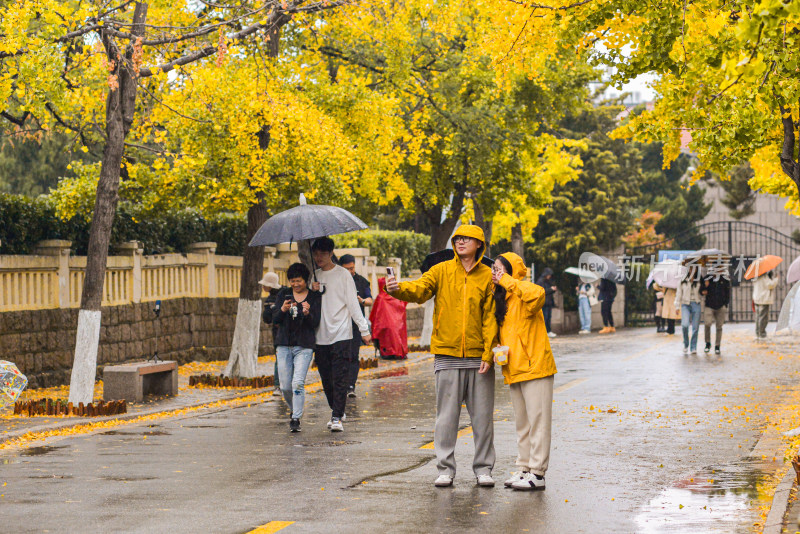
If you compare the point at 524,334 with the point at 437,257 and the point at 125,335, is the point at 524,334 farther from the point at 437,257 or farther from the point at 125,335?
the point at 125,335

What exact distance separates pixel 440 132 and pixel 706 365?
770cm

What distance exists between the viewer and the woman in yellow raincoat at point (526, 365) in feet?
26.8

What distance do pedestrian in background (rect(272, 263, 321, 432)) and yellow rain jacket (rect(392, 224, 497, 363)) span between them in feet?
10.0

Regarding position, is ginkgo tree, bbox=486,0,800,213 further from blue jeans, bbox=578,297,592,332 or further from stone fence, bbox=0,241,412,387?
blue jeans, bbox=578,297,592,332

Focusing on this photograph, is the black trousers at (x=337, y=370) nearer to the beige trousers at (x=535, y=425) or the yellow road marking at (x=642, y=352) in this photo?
the beige trousers at (x=535, y=425)

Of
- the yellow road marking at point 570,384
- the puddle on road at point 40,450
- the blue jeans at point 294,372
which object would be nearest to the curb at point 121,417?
the puddle on road at point 40,450

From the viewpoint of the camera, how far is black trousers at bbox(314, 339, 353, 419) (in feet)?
37.3

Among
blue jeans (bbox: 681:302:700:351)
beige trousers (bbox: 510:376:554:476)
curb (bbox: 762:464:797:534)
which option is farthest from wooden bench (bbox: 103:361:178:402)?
blue jeans (bbox: 681:302:700:351)

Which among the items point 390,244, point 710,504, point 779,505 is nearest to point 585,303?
point 390,244

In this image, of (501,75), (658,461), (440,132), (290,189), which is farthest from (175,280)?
(658,461)

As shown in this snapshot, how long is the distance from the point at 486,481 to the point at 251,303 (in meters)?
9.75

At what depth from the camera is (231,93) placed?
52.6 ft

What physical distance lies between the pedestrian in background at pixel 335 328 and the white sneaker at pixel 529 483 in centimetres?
351

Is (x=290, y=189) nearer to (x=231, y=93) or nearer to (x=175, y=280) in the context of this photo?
(x=231, y=93)
